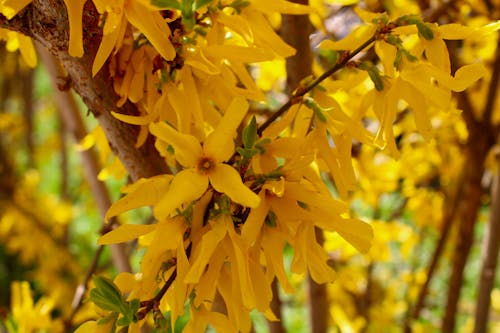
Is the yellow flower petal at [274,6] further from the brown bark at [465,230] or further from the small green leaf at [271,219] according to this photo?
the brown bark at [465,230]

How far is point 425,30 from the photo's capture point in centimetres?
64

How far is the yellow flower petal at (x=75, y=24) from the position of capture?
0.62 meters

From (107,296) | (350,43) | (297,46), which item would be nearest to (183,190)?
(107,296)

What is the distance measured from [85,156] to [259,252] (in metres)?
0.75

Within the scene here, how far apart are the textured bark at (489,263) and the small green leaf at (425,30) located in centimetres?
81

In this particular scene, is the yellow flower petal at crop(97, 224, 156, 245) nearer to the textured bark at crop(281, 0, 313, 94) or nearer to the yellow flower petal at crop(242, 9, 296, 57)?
the yellow flower petal at crop(242, 9, 296, 57)

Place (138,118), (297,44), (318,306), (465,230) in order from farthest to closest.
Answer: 1. (465,230)
2. (318,306)
3. (297,44)
4. (138,118)

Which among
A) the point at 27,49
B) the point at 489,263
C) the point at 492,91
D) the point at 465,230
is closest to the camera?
the point at 27,49

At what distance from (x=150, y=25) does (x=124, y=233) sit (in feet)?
0.68

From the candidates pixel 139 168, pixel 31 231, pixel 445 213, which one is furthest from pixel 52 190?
pixel 139 168

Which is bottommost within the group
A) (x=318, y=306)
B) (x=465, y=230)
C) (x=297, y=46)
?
(x=465, y=230)

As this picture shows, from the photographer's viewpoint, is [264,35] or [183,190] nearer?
[183,190]

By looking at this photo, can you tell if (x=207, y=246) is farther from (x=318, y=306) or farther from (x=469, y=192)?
(x=469, y=192)

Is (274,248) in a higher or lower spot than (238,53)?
lower
